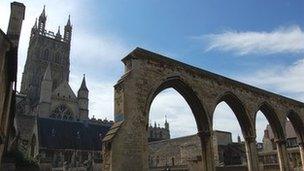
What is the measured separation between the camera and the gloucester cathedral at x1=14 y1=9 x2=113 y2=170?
3359cm

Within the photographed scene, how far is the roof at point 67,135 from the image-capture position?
3469 cm

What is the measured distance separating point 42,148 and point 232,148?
1914 cm

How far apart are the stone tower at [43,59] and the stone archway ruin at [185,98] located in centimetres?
4388

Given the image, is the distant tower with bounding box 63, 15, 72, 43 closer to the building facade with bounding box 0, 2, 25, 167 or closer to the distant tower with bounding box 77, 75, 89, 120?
the distant tower with bounding box 77, 75, 89, 120

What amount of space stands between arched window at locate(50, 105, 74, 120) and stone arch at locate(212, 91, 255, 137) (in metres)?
35.4

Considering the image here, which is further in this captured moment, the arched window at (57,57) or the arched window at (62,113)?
the arched window at (57,57)

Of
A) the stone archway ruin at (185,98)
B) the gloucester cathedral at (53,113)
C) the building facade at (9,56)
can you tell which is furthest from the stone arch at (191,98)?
the gloucester cathedral at (53,113)

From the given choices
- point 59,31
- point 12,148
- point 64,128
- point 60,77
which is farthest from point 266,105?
point 59,31

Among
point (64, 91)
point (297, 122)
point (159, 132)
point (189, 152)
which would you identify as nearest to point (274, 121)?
point (297, 122)

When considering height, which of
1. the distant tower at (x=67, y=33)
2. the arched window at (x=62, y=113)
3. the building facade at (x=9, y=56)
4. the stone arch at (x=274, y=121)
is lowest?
the stone arch at (x=274, y=121)

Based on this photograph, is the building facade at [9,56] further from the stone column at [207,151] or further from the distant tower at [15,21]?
the stone column at [207,151]

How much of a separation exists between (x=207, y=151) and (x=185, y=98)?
89.1 inches

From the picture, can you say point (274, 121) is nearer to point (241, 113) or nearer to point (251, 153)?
point (241, 113)

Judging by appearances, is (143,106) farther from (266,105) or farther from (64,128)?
(64,128)
